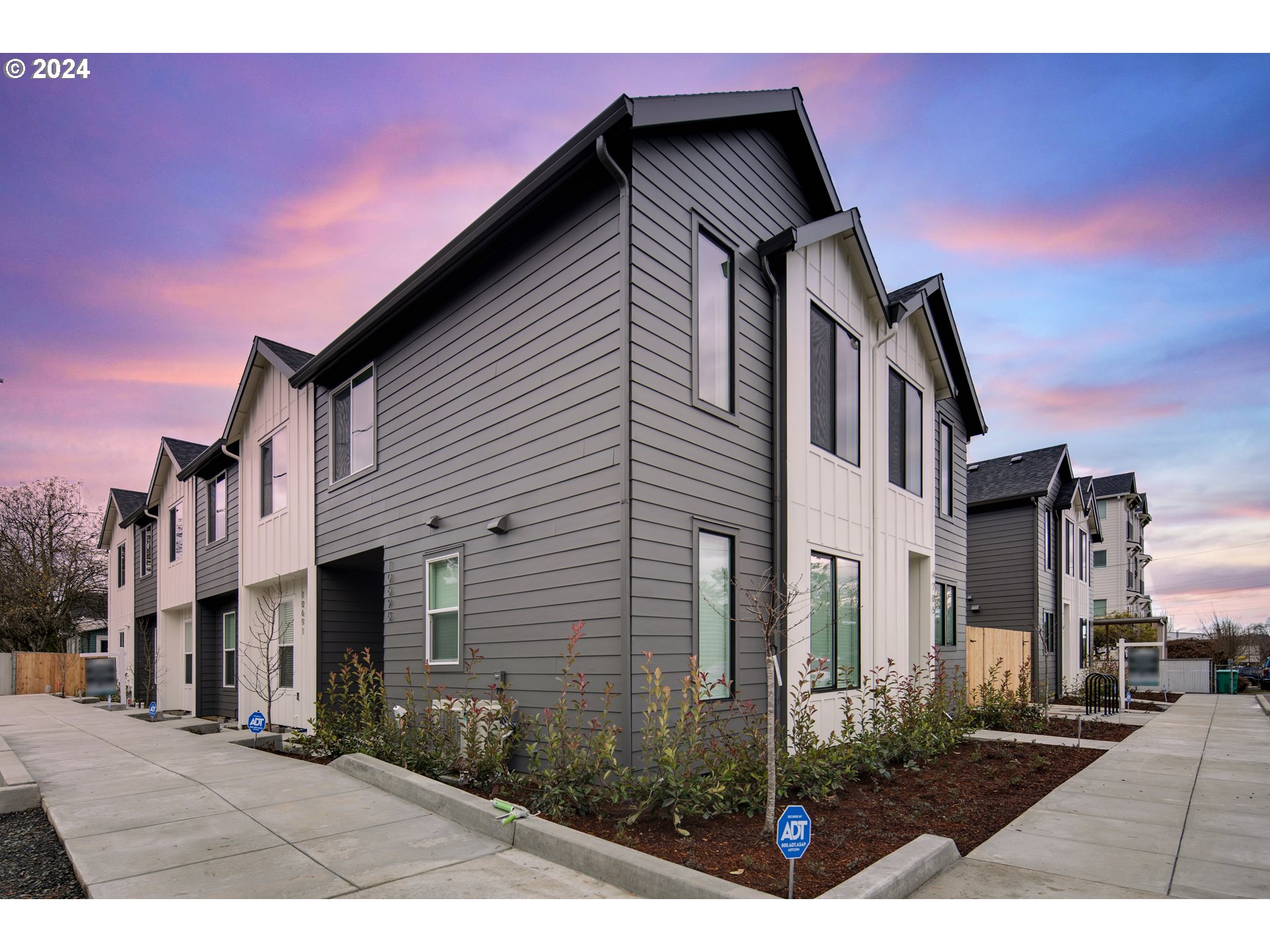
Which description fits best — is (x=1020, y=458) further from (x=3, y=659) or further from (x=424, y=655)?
(x=3, y=659)

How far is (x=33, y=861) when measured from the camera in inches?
204

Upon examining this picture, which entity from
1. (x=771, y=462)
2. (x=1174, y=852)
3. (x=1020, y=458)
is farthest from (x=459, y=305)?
(x=1020, y=458)

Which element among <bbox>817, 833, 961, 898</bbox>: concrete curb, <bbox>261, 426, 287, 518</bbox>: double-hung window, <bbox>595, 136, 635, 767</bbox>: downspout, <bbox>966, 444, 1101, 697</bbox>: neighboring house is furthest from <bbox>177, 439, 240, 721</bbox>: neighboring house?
<bbox>966, 444, 1101, 697</bbox>: neighboring house

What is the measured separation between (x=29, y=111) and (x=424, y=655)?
6608 millimetres

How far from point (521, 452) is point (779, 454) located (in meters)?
2.74

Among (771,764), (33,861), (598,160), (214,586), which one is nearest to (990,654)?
(771,764)

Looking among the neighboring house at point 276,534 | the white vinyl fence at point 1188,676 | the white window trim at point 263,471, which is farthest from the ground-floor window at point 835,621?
the white vinyl fence at point 1188,676

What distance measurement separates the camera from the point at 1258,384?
8.43 m

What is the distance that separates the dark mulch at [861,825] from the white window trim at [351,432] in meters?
6.78

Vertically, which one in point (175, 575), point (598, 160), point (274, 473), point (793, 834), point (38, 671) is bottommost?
point (38, 671)

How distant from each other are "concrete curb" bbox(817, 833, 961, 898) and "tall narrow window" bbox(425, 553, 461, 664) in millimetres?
5318

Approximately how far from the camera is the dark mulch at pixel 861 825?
A: 15.7ft

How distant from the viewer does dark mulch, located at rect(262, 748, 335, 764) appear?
9.05 meters

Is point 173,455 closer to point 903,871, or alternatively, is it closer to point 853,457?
point 853,457
